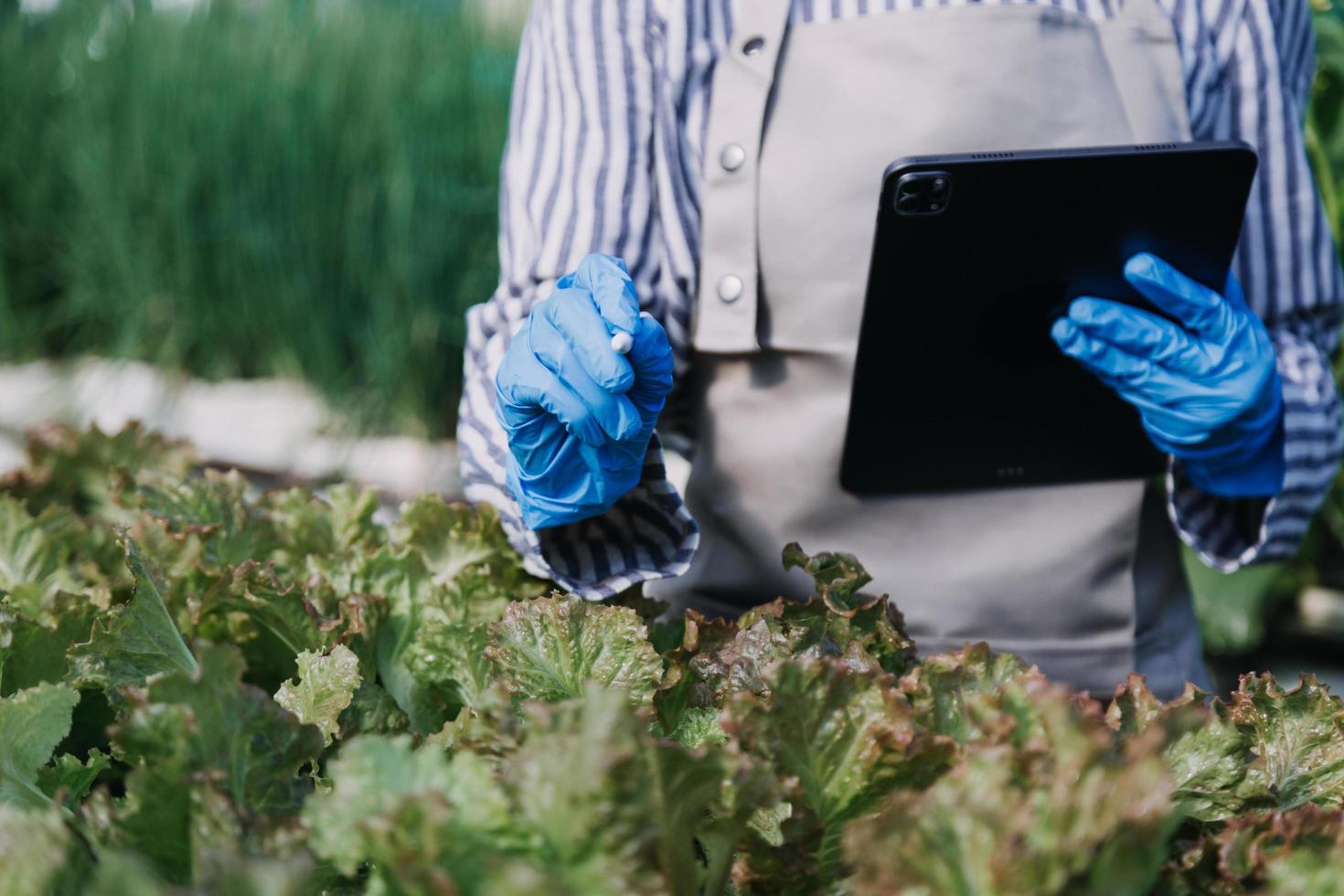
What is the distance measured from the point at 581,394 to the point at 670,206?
331 millimetres

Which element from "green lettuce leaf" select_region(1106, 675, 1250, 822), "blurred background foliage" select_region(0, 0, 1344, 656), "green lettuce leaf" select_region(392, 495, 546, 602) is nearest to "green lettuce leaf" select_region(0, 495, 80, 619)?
"green lettuce leaf" select_region(392, 495, 546, 602)

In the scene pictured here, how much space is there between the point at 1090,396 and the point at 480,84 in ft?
8.82

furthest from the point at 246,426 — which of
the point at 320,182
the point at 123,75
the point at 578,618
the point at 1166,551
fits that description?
the point at 578,618

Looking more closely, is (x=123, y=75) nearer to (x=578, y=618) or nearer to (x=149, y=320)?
(x=149, y=320)

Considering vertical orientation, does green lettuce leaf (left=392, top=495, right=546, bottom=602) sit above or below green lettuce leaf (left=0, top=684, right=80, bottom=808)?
below

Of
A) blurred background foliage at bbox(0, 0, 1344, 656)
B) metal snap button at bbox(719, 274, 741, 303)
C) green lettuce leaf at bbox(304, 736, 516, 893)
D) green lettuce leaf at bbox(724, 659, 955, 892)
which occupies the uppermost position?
metal snap button at bbox(719, 274, 741, 303)

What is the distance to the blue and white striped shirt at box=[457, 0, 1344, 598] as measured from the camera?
1.08 meters

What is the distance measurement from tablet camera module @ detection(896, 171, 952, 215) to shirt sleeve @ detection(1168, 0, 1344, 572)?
1.26 ft

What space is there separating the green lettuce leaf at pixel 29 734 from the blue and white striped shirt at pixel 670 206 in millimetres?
404

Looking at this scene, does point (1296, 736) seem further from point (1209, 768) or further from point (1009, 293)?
point (1009, 293)

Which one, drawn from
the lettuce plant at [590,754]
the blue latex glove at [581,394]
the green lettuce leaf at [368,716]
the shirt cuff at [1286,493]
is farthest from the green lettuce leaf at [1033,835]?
the shirt cuff at [1286,493]

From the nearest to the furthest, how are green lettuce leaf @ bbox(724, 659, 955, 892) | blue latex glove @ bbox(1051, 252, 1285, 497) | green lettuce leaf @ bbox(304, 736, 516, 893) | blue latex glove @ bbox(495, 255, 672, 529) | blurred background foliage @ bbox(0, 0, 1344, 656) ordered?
1. green lettuce leaf @ bbox(304, 736, 516, 893)
2. green lettuce leaf @ bbox(724, 659, 955, 892)
3. blue latex glove @ bbox(495, 255, 672, 529)
4. blue latex glove @ bbox(1051, 252, 1285, 497)
5. blurred background foliage @ bbox(0, 0, 1344, 656)

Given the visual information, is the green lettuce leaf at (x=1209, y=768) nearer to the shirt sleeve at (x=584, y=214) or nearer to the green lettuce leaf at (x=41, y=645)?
the shirt sleeve at (x=584, y=214)

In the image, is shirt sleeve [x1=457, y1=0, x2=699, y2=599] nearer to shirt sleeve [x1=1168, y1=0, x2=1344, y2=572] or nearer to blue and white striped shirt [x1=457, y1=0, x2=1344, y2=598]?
blue and white striped shirt [x1=457, y1=0, x2=1344, y2=598]
